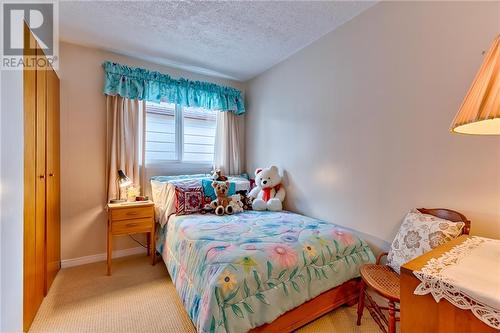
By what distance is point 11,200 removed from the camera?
1.26 metres

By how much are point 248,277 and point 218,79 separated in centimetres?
300

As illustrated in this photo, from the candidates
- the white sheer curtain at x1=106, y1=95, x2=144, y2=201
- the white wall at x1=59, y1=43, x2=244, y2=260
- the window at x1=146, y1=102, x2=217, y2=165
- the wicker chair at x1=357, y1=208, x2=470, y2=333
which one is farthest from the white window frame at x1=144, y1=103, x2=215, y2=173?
the wicker chair at x1=357, y1=208, x2=470, y2=333

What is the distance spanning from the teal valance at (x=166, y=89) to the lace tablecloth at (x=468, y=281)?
10.0ft

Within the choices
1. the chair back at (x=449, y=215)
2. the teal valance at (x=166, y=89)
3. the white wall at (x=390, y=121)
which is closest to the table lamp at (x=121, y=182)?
the teal valance at (x=166, y=89)

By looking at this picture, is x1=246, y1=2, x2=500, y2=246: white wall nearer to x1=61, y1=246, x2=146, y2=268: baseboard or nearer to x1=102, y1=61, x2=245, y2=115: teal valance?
x1=102, y1=61, x2=245, y2=115: teal valance

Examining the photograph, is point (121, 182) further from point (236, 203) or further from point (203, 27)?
point (203, 27)

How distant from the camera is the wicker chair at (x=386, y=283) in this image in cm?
138

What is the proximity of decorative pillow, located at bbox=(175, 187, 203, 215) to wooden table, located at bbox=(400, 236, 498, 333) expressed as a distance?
208cm

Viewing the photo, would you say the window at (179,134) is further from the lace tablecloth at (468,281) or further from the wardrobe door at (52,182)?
the lace tablecloth at (468,281)

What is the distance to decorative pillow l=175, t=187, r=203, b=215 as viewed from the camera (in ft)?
8.32

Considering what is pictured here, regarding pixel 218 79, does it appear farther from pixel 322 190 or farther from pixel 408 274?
pixel 408 274

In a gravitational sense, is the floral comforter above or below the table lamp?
below

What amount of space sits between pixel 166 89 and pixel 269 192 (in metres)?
1.93

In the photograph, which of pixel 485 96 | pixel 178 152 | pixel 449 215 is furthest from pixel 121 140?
pixel 449 215
